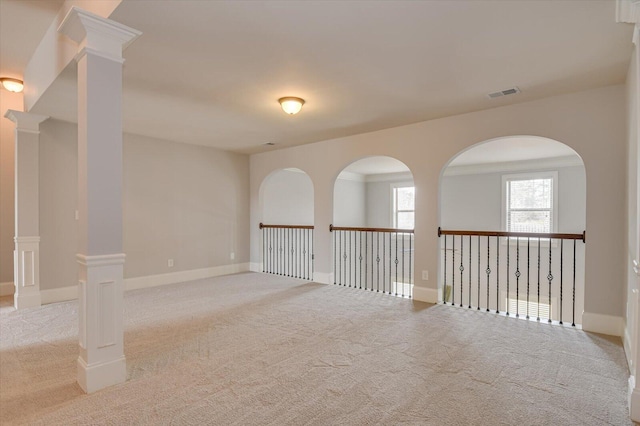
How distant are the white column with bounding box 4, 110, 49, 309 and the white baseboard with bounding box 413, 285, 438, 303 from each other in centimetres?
502

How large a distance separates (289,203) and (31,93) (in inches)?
205

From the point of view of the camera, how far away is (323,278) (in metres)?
5.91

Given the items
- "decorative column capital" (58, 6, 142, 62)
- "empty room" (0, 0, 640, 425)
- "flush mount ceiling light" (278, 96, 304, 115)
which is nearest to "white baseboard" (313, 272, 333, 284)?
"empty room" (0, 0, 640, 425)

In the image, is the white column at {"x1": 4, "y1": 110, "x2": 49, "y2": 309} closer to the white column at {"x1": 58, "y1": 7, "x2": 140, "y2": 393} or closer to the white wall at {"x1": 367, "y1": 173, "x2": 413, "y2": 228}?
the white column at {"x1": 58, "y1": 7, "x2": 140, "y2": 393}

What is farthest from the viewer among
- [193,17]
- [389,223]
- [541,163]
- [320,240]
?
[389,223]

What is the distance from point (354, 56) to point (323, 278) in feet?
13.0

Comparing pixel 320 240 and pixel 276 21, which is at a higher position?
pixel 276 21

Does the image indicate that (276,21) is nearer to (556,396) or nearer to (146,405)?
(146,405)

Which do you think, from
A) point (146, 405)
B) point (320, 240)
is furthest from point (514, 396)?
point (320, 240)

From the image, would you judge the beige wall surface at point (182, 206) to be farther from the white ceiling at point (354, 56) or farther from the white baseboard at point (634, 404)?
the white baseboard at point (634, 404)

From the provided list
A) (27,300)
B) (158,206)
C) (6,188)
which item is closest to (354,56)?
(158,206)

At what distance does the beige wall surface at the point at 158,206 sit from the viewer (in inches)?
184

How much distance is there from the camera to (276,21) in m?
2.30

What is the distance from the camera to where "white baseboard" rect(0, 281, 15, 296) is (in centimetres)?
502
